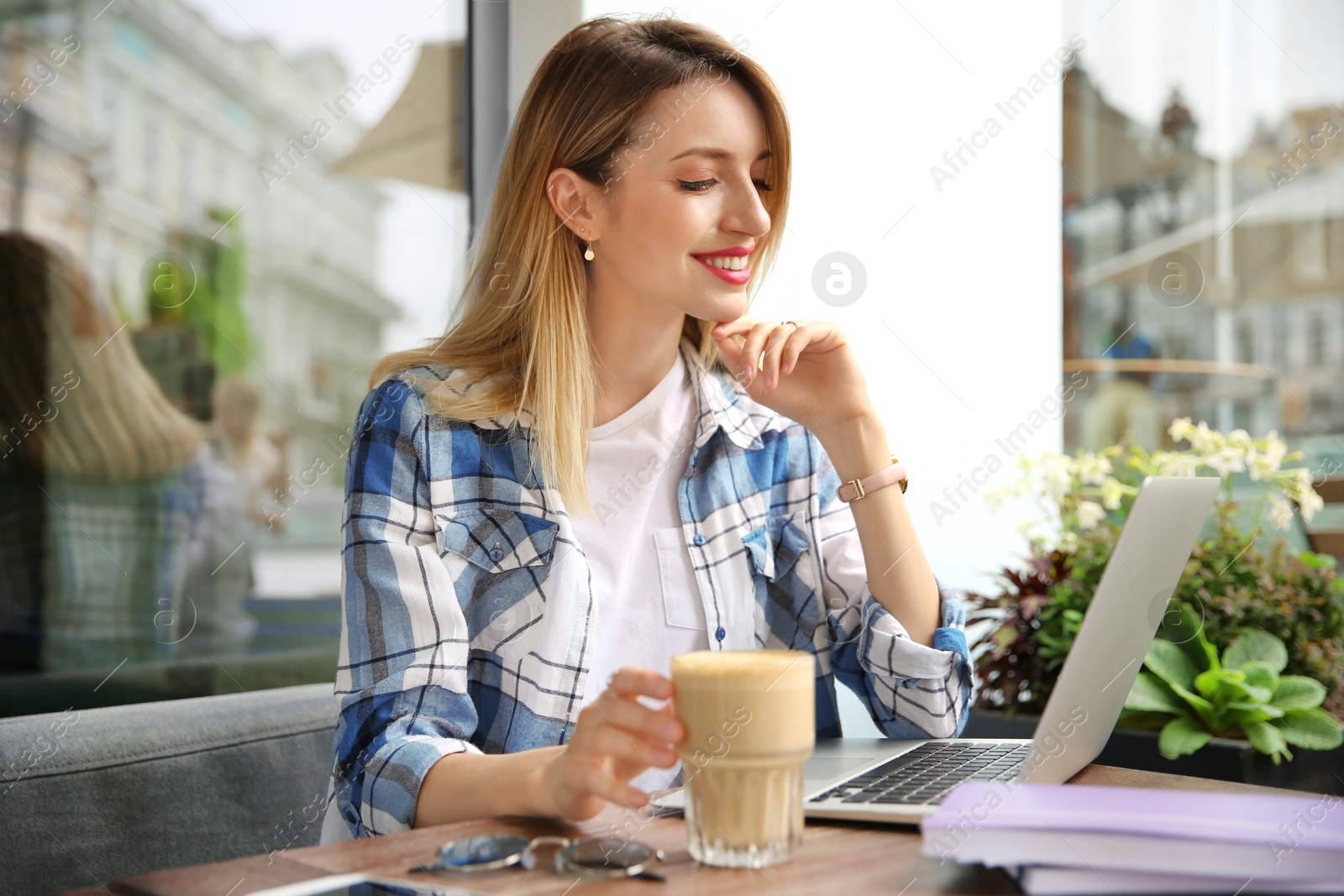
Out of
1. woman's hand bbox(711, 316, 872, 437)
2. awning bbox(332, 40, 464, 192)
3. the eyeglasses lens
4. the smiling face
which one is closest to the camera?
the eyeglasses lens

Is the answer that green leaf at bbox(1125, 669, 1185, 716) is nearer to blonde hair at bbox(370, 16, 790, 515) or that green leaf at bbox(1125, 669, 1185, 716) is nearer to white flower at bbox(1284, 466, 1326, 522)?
white flower at bbox(1284, 466, 1326, 522)

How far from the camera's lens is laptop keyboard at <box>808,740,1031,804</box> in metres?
0.86

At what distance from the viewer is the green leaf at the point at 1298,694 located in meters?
1.74

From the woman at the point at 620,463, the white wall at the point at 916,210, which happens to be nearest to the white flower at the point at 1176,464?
the white wall at the point at 916,210

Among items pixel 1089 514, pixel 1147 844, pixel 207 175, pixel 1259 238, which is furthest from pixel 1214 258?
pixel 1147 844

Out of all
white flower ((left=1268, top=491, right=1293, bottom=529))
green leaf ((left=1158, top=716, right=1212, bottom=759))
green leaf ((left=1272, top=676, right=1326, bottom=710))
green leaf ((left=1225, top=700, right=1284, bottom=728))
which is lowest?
green leaf ((left=1158, top=716, right=1212, bottom=759))

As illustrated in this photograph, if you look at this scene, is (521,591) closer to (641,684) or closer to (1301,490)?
(641,684)

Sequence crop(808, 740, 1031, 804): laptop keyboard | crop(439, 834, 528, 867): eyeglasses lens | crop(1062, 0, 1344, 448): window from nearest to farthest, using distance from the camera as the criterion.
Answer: crop(439, 834, 528, 867): eyeglasses lens → crop(808, 740, 1031, 804): laptop keyboard → crop(1062, 0, 1344, 448): window

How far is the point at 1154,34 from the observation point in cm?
279

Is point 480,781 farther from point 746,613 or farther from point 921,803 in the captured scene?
point 746,613

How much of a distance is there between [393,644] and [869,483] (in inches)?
24.4

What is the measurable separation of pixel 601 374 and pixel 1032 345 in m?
1.32

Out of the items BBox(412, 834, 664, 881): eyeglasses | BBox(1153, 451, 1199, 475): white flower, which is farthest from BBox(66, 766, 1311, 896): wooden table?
BBox(1153, 451, 1199, 475): white flower

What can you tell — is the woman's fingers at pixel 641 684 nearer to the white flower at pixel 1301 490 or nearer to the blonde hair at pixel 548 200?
the blonde hair at pixel 548 200
